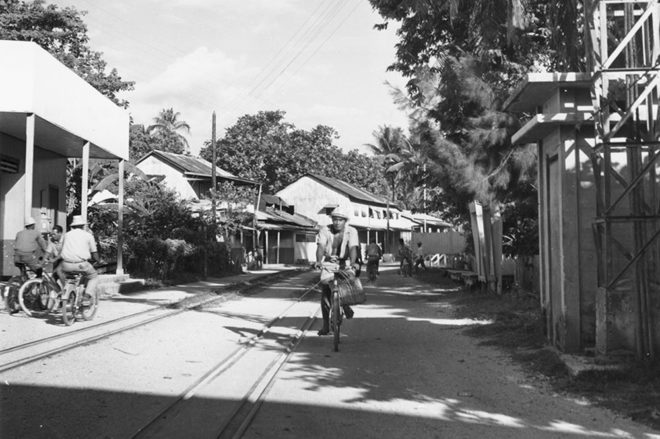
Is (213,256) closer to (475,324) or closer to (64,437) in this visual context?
(475,324)

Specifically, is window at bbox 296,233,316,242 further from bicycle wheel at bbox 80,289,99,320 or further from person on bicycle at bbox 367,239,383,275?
bicycle wheel at bbox 80,289,99,320

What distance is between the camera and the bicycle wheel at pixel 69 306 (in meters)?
10.4

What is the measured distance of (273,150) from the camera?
68812 millimetres

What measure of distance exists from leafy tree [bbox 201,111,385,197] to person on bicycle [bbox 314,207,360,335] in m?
57.3

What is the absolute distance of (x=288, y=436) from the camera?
488cm

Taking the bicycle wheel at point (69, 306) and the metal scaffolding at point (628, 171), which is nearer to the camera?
the metal scaffolding at point (628, 171)

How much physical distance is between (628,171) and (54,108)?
12.0 metres

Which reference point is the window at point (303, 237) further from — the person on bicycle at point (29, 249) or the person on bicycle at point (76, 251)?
the person on bicycle at point (76, 251)

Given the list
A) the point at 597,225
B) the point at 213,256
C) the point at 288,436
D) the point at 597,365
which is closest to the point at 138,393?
the point at 288,436

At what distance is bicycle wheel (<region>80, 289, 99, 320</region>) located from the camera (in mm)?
11001

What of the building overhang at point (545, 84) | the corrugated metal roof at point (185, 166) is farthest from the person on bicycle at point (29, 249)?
the corrugated metal roof at point (185, 166)

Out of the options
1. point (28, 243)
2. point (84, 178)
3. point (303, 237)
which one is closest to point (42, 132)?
point (84, 178)

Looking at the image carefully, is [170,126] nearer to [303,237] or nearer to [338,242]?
[303,237]

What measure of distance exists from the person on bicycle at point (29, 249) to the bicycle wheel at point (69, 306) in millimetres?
1517
